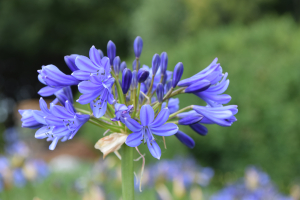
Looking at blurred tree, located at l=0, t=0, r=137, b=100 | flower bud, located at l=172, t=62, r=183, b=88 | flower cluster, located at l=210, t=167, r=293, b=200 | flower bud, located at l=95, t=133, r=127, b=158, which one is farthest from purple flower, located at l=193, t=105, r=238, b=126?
blurred tree, located at l=0, t=0, r=137, b=100

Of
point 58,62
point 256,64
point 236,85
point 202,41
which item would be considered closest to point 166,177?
point 236,85

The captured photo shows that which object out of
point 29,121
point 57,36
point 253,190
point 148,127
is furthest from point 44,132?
point 57,36

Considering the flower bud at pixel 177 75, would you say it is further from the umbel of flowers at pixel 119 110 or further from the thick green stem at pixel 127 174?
the thick green stem at pixel 127 174

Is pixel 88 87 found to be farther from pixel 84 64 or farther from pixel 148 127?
pixel 148 127

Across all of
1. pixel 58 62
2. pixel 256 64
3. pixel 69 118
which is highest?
pixel 69 118

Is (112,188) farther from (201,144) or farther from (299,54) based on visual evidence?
(299,54)
